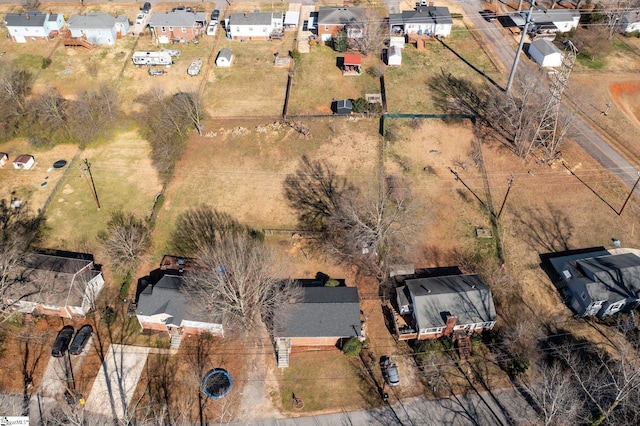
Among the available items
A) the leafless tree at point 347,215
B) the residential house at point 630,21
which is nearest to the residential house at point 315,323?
the leafless tree at point 347,215

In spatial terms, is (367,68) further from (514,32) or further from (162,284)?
(162,284)

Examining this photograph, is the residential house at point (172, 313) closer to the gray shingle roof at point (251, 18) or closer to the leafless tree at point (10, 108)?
the leafless tree at point (10, 108)

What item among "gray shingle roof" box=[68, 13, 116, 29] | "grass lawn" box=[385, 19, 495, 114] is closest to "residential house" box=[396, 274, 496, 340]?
"grass lawn" box=[385, 19, 495, 114]

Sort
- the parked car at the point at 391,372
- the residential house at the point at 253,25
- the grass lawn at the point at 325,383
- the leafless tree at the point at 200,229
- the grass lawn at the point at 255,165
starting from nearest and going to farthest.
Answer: the grass lawn at the point at 325,383 → the parked car at the point at 391,372 → the leafless tree at the point at 200,229 → the grass lawn at the point at 255,165 → the residential house at the point at 253,25

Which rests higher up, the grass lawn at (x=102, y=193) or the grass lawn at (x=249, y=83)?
the grass lawn at (x=249, y=83)

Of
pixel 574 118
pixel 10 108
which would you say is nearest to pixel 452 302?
pixel 574 118

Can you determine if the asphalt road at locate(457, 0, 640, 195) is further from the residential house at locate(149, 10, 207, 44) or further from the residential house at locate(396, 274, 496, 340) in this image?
the residential house at locate(149, 10, 207, 44)

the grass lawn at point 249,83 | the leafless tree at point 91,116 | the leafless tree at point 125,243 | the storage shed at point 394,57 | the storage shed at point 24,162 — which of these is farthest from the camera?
the storage shed at point 394,57

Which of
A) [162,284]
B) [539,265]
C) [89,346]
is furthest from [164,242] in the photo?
[539,265]
